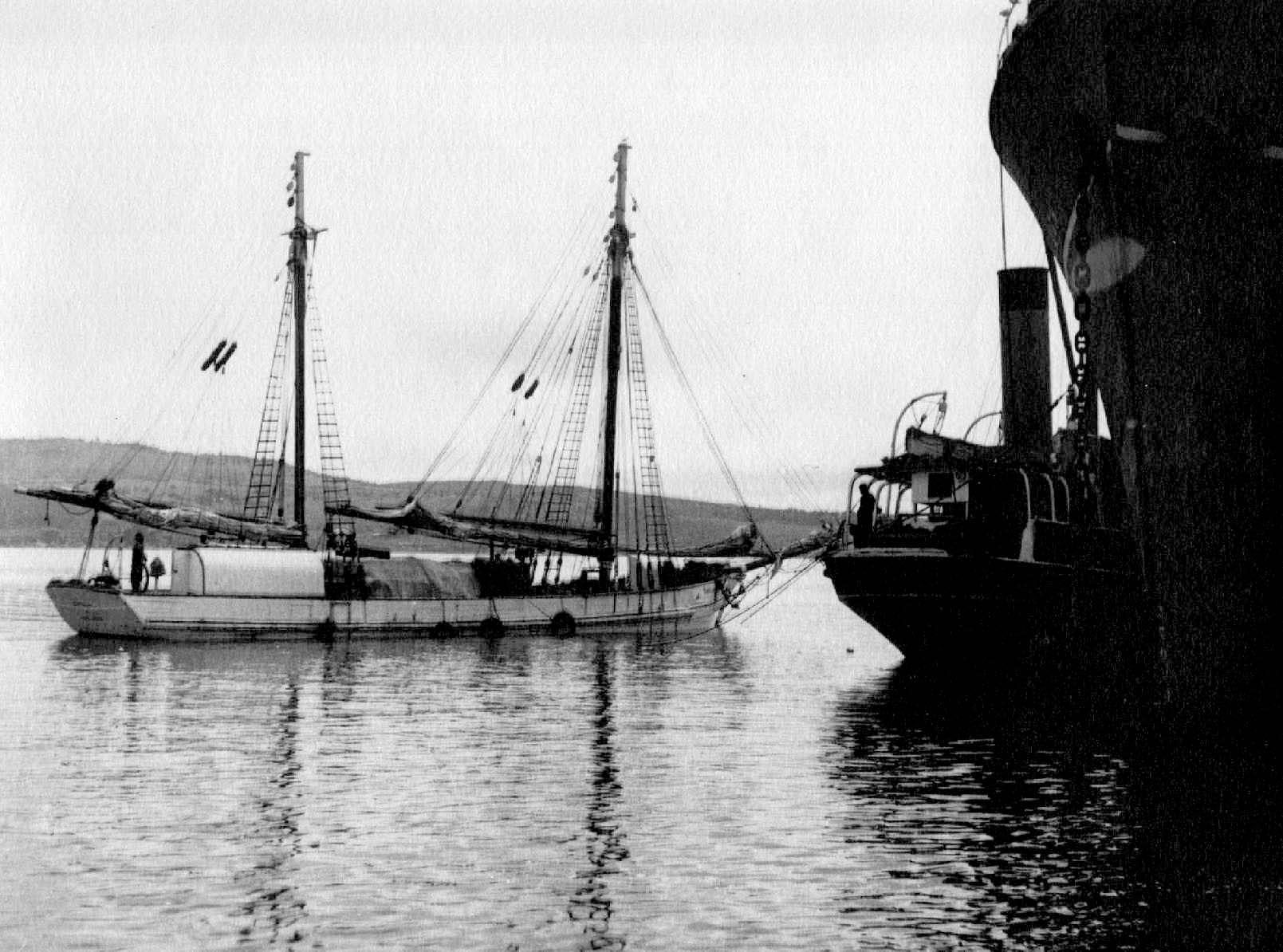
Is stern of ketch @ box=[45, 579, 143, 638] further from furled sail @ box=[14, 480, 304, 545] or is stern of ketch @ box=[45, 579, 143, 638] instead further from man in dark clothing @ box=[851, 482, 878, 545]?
man in dark clothing @ box=[851, 482, 878, 545]

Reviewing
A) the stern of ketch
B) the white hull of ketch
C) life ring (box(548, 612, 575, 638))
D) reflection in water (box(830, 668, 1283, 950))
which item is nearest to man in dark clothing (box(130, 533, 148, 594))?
the stern of ketch

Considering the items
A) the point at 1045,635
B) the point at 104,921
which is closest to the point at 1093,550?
the point at 1045,635

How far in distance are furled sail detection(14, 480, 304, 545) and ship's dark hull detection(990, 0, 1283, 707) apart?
3519 centimetres

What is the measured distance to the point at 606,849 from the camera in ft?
54.8

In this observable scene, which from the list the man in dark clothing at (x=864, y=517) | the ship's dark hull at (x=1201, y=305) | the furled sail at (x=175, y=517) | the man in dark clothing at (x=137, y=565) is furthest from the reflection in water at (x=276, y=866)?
the furled sail at (x=175, y=517)

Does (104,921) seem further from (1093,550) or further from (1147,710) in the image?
(1093,550)

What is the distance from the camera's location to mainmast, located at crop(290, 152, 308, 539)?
177ft

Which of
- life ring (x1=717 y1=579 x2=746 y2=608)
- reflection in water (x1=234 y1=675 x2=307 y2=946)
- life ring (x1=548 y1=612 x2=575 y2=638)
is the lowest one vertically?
reflection in water (x1=234 y1=675 x2=307 y2=946)

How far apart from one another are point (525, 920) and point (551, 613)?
4235 centimetres

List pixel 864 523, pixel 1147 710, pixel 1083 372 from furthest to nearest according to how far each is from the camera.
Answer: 1. pixel 864 523
2. pixel 1147 710
3. pixel 1083 372

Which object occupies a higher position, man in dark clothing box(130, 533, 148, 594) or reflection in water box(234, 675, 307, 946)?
man in dark clothing box(130, 533, 148, 594)

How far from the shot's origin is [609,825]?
18125 millimetres

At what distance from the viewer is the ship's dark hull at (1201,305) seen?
21547 millimetres

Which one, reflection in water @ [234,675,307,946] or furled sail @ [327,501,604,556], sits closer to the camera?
reflection in water @ [234,675,307,946]
